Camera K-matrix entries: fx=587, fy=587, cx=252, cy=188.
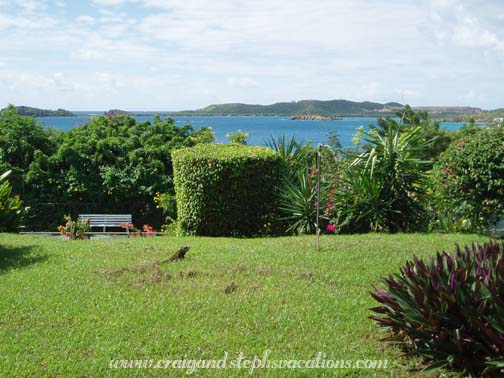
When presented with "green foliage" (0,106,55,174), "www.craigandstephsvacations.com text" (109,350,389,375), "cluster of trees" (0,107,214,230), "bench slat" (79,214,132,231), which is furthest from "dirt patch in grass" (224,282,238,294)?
"green foliage" (0,106,55,174)

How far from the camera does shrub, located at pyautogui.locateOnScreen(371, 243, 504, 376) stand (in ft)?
15.6

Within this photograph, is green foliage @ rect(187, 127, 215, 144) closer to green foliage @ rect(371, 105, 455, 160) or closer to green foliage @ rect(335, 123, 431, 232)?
green foliage @ rect(335, 123, 431, 232)

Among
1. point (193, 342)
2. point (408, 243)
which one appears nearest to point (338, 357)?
point (193, 342)

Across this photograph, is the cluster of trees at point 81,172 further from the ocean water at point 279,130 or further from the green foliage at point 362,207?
the green foliage at point 362,207

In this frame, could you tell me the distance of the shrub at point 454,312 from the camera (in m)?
4.77

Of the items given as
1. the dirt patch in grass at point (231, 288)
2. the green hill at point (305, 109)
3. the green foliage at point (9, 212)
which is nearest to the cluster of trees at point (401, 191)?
the dirt patch in grass at point (231, 288)

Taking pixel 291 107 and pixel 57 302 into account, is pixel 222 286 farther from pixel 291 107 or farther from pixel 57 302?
pixel 291 107

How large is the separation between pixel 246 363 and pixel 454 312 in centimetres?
184

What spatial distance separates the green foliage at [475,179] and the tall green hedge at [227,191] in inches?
126

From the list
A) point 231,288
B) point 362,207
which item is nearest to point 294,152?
→ point 362,207

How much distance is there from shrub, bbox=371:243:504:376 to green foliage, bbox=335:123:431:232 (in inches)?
220

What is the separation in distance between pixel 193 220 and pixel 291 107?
108m

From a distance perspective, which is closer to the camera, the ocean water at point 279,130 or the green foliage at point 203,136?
the green foliage at point 203,136

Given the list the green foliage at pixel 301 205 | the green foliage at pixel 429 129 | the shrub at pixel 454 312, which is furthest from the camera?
the green foliage at pixel 429 129
